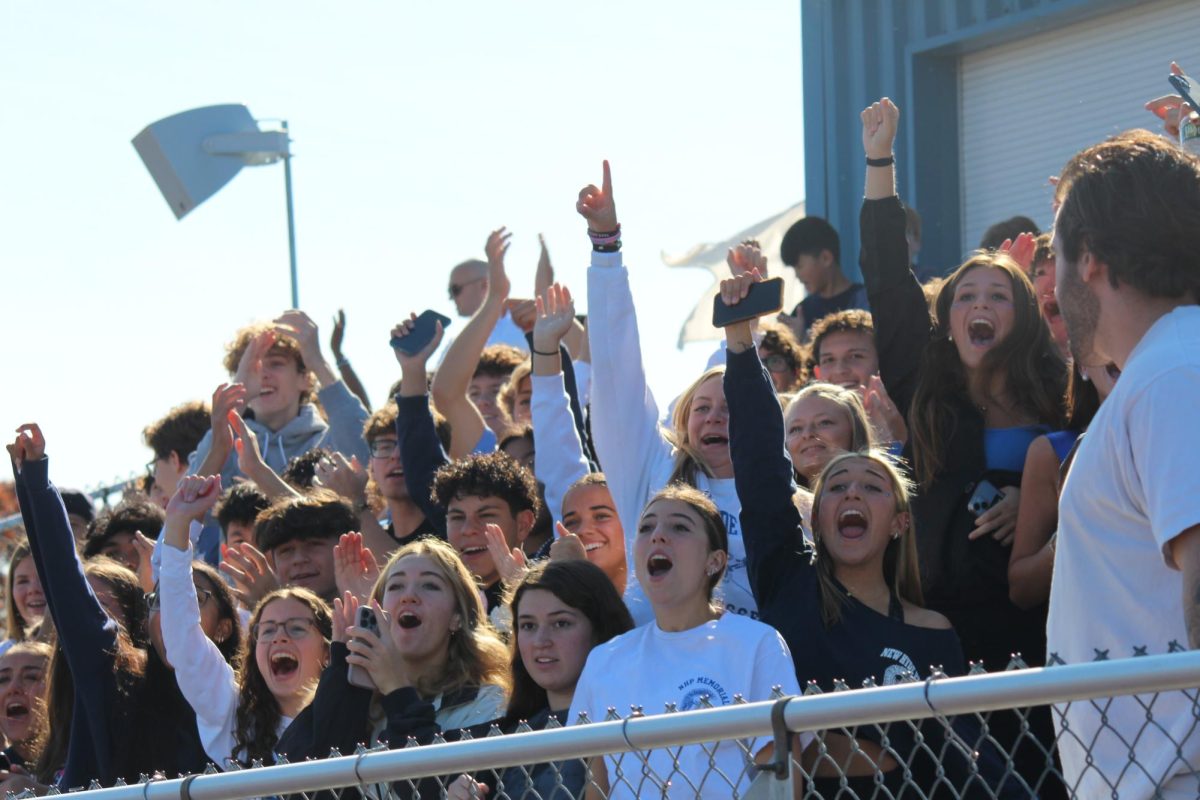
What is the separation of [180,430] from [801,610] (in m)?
4.90

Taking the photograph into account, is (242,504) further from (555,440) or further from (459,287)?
(459,287)

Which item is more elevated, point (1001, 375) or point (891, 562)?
point (1001, 375)

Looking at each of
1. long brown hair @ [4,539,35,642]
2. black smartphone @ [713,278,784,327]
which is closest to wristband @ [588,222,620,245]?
black smartphone @ [713,278,784,327]

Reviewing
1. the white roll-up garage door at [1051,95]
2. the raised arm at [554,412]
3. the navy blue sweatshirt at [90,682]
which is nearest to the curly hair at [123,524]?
the navy blue sweatshirt at [90,682]

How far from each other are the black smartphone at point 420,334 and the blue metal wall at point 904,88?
558cm

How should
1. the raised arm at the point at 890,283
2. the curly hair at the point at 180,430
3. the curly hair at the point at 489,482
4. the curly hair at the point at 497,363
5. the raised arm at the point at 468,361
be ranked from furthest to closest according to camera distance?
the curly hair at the point at 180,430, the curly hair at the point at 497,363, the raised arm at the point at 468,361, the curly hair at the point at 489,482, the raised arm at the point at 890,283

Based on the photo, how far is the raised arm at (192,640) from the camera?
5660 mm

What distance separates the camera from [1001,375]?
5211 mm

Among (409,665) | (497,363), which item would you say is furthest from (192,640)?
(497,363)

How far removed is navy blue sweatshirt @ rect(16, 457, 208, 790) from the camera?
18.6ft

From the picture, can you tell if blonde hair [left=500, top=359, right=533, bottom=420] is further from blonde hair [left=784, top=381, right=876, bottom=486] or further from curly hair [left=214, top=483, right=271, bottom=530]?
blonde hair [left=784, top=381, right=876, bottom=486]

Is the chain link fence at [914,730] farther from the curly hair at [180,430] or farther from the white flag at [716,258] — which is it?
the white flag at [716,258]

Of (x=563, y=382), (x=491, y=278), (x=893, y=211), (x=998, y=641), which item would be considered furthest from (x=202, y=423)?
(x=998, y=641)

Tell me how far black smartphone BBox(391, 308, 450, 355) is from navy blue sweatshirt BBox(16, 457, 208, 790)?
1.75 metres
